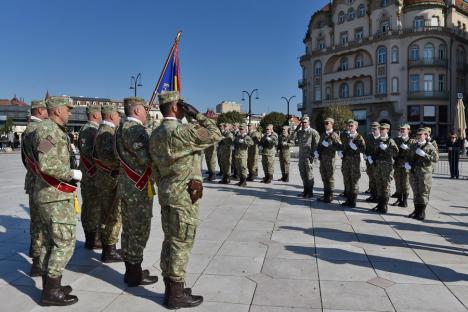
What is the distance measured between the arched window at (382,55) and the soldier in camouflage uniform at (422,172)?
4608cm

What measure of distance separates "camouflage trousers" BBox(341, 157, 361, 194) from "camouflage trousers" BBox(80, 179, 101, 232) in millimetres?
5887

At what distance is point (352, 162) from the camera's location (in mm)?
9492

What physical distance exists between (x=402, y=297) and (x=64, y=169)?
12.2 feet

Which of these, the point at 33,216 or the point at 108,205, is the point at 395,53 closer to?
the point at 108,205

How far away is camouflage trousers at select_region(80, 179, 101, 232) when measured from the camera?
576cm

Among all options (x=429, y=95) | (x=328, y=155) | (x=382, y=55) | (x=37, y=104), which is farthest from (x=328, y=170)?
(x=382, y=55)

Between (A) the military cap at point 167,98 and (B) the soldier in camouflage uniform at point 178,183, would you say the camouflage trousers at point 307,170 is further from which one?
(A) the military cap at point 167,98

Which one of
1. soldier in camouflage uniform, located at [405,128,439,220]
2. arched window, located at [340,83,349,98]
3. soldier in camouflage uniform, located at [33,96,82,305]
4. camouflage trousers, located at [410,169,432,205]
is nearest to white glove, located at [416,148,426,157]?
soldier in camouflage uniform, located at [405,128,439,220]

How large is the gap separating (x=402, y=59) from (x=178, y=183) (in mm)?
51428

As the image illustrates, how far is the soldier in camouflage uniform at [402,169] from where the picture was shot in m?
9.70

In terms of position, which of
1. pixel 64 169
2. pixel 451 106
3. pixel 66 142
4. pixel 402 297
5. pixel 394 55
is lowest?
pixel 402 297

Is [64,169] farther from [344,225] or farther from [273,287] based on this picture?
[344,225]

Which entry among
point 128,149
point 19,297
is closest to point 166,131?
point 128,149

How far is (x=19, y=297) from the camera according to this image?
4.33m
